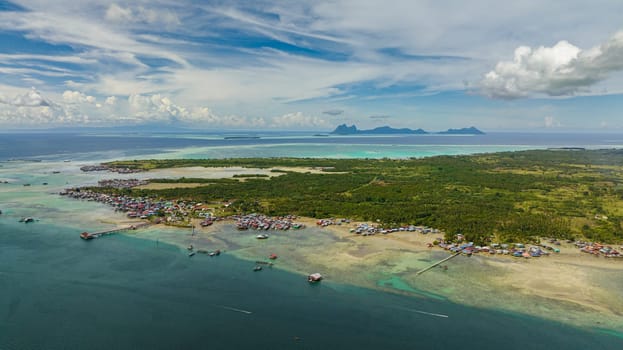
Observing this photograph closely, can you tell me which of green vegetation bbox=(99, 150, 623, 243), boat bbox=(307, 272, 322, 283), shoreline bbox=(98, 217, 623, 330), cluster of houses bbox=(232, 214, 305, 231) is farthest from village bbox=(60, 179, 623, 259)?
boat bbox=(307, 272, 322, 283)

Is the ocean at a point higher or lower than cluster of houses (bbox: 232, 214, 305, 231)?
lower

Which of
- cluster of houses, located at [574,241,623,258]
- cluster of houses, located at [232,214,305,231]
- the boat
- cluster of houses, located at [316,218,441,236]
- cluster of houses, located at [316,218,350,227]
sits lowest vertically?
the boat

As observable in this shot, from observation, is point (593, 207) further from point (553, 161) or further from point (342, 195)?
point (553, 161)

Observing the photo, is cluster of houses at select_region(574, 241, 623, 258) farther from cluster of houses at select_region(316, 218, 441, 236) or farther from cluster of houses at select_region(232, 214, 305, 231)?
cluster of houses at select_region(232, 214, 305, 231)

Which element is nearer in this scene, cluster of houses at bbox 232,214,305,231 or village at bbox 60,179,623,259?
village at bbox 60,179,623,259

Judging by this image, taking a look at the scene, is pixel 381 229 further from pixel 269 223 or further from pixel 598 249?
pixel 598 249

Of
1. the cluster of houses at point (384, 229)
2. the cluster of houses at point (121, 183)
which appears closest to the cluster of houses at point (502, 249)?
the cluster of houses at point (384, 229)

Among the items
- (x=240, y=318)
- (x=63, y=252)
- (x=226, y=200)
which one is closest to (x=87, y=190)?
(x=226, y=200)
